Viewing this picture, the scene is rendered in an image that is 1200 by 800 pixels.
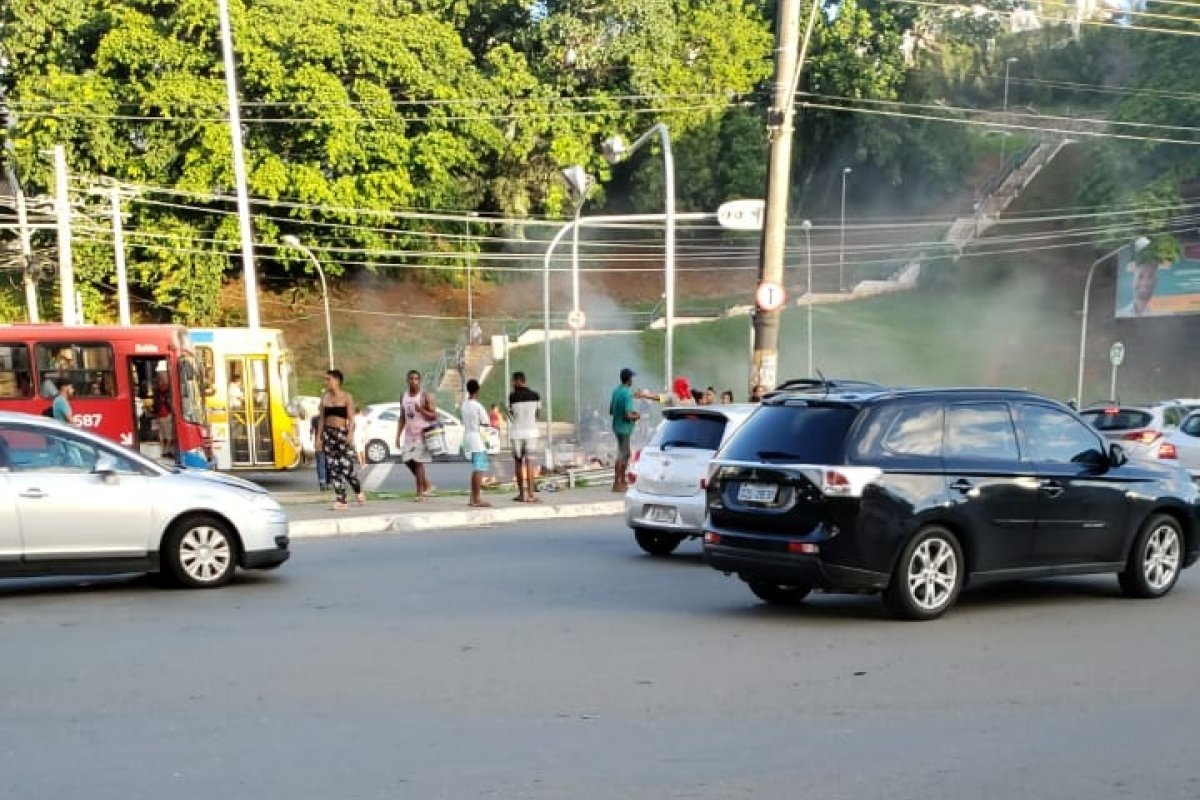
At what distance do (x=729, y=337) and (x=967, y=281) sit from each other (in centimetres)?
1517

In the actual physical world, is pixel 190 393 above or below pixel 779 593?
above

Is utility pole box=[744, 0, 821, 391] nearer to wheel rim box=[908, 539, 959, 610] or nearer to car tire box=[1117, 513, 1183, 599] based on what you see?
car tire box=[1117, 513, 1183, 599]

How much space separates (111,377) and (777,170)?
38.7ft

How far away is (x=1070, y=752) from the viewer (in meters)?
5.96

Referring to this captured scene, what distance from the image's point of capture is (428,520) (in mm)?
15875

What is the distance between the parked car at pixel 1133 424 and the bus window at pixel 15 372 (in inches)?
696

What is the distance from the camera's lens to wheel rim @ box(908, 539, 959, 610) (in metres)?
9.16

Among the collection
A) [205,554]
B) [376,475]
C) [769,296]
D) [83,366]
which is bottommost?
[376,475]

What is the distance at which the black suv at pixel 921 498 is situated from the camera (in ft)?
29.5

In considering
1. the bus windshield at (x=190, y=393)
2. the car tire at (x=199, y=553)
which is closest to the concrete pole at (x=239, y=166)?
the bus windshield at (x=190, y=393)

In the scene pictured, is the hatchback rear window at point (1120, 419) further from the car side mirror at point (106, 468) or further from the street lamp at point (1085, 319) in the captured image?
the street lamp at point (1085, 319)

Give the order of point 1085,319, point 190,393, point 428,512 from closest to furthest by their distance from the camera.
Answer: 1. point 428,512
2. point 190,393
3. point 1085,319

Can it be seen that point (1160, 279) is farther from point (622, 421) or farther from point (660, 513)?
point (660, 513)

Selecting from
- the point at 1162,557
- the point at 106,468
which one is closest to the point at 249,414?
the point at 106,468
